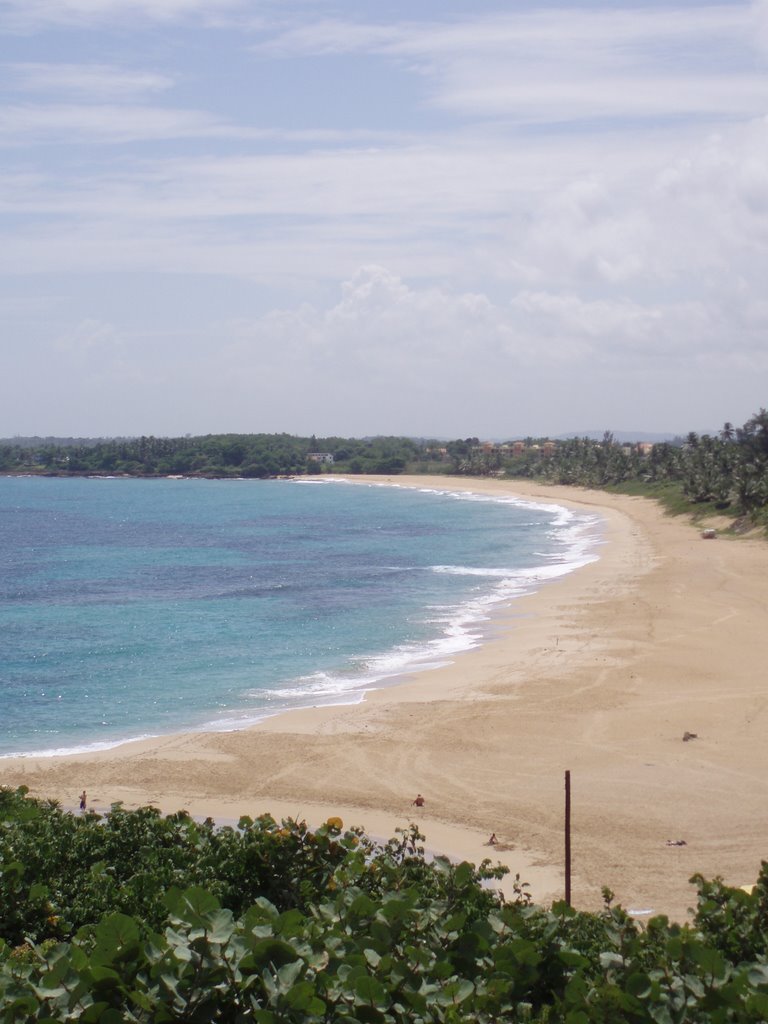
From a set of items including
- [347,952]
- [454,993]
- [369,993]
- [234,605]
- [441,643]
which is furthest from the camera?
[234,605]

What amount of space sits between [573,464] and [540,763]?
366 ft

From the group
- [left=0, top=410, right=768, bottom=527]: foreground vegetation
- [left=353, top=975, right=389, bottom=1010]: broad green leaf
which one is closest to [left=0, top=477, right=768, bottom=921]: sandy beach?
→ [left=353, top=975, right=389, bottom=1010]: broad green leaf

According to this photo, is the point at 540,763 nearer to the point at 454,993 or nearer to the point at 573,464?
the point at 454,993

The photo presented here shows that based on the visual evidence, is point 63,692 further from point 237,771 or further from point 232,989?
point 232,989

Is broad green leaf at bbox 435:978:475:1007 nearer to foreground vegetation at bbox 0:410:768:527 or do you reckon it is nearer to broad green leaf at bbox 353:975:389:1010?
broad green leaf at bbox 353:975:389:1010

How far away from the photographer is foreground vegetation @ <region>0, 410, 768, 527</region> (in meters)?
74.7

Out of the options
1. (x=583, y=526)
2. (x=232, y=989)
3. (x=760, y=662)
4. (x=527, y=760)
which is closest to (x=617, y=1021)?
(x=232, y=989)

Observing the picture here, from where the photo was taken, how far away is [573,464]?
132m

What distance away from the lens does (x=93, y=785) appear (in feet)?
73.2

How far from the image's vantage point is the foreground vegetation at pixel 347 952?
6430 millimetres

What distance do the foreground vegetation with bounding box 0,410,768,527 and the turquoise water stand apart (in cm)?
966

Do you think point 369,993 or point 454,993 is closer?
point 369,993

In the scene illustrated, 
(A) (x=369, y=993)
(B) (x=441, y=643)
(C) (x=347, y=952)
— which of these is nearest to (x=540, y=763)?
(B) (x=441, y=643)

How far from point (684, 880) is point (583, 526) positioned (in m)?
64.9
